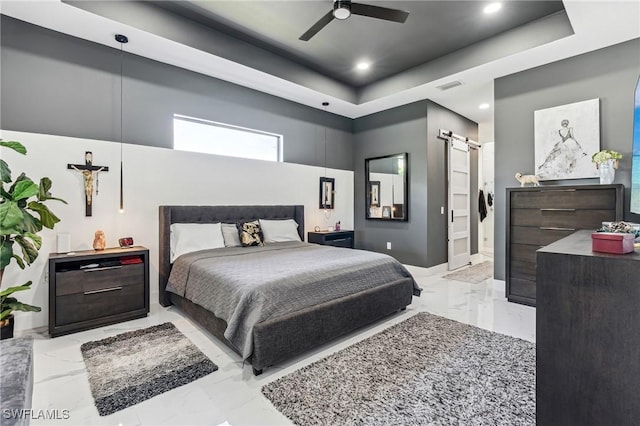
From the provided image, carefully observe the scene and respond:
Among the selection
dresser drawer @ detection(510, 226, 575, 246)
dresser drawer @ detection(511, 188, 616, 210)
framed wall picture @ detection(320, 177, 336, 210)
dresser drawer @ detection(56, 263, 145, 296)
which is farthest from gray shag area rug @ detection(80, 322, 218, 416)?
dresser drawer @ detection(511, 188, 616, 210)

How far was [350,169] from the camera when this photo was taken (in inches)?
242

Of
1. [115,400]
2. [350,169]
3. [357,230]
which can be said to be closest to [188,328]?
[115,400]

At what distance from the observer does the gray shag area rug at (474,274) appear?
4.88 metres

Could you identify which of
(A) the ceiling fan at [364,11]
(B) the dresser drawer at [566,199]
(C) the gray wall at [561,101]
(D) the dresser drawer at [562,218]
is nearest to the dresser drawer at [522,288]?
(C) the gray wall at [561,101]

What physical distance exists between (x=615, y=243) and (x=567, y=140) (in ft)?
10.5

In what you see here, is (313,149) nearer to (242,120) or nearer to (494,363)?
(242,120)

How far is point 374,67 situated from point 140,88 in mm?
3196

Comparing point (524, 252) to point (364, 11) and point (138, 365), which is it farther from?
point (138, 365)

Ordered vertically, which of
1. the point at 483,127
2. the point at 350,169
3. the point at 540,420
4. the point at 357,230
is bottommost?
the point at 540,420

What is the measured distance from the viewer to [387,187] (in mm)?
5559

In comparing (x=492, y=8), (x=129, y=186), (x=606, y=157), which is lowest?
(x=129, y=186)

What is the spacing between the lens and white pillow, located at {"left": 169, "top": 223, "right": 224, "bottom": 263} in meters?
3.64

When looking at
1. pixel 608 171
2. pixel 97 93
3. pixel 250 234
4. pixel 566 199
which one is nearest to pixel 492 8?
pixel 608 171

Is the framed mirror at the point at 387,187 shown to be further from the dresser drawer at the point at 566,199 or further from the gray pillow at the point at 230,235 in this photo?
the gray pillow at the point at 230,235
